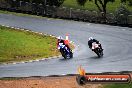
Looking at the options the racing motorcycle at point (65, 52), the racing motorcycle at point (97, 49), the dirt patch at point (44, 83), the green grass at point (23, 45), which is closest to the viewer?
the dirt patch at point (44, 83)

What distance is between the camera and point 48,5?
53.4 m

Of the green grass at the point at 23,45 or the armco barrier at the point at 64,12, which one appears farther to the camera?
the armco barrier at the point at 64,12

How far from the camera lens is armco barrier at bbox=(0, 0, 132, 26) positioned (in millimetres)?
46969

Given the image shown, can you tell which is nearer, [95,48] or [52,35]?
[95,48]

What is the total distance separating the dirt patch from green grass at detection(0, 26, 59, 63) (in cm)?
582

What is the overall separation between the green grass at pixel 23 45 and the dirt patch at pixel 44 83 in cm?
582

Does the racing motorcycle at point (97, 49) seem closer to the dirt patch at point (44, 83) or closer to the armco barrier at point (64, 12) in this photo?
the dirt patch at point (44, 83)

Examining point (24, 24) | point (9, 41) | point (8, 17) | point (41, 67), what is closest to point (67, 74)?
point (41, 67)

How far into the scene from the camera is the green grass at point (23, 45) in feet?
113

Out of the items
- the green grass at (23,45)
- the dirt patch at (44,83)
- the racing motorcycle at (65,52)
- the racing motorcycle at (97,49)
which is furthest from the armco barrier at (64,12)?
the dirt patch at (44,83)

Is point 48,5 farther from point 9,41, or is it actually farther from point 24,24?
point 9,41

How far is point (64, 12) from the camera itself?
50594 mm

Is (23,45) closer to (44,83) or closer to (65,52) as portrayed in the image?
(65,52)

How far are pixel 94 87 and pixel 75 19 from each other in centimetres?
2370
